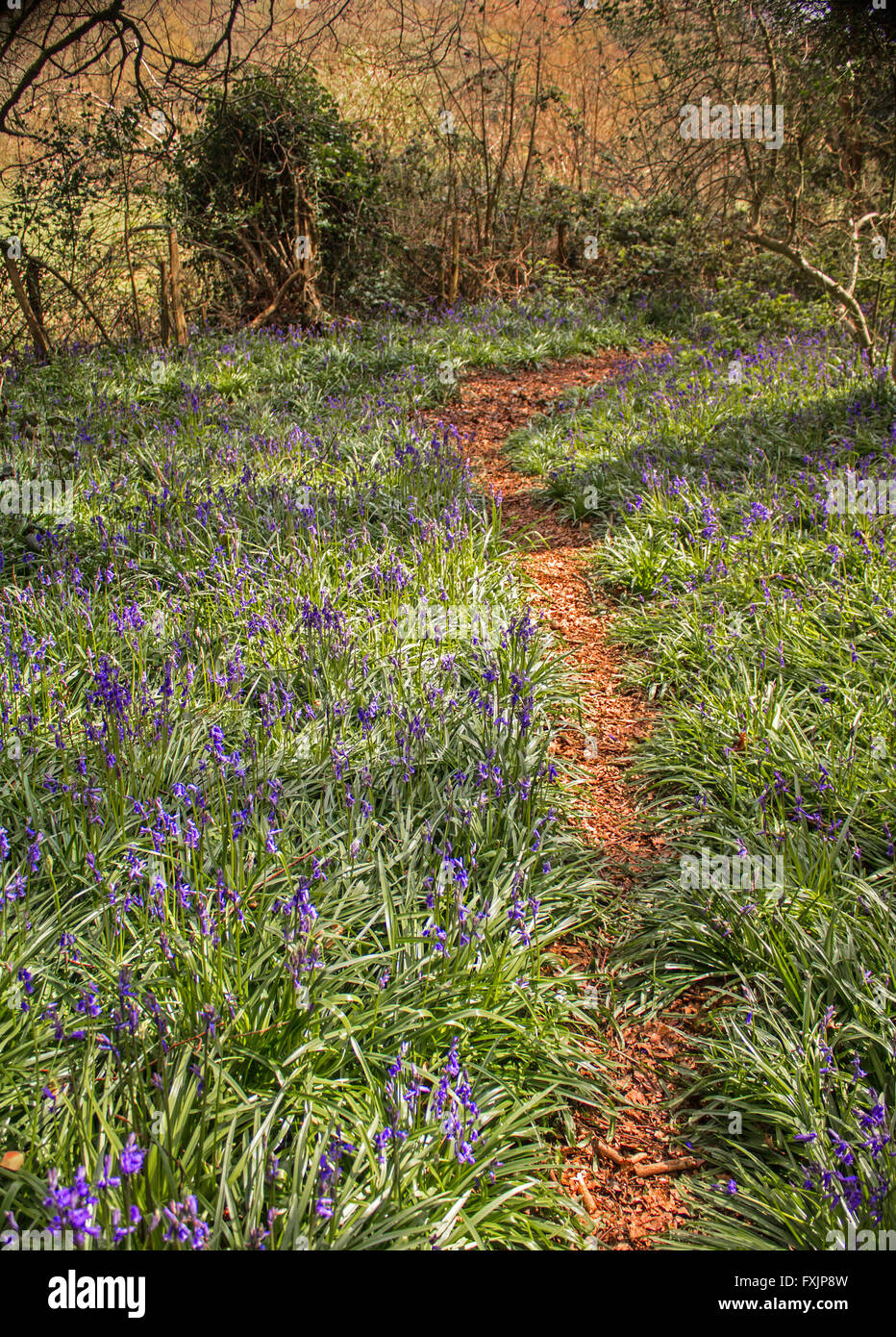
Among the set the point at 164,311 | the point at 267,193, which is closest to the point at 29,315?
the point at 164,311

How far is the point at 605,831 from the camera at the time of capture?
3.18m

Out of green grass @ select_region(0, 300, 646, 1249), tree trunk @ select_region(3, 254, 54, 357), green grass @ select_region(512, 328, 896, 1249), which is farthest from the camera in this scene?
tree trunk @ select_region(3, 254, 54, 357)

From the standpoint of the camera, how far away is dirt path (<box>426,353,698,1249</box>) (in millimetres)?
1989

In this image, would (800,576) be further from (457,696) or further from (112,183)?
(112,183)

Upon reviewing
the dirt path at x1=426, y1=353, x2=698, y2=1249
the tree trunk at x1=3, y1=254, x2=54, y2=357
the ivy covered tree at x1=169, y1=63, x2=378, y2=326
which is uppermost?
the ivy covered tree at x1=169, y1=63, x2=378, y2=326

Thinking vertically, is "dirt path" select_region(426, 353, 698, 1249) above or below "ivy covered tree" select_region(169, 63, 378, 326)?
below

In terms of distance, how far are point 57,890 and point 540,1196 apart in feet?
4.98

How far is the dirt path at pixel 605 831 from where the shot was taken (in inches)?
78.3

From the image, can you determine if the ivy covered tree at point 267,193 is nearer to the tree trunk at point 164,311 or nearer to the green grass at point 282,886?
the tree trunk at point 164,311

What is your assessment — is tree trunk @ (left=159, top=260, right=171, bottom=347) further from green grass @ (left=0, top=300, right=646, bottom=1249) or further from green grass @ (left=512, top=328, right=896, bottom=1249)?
green grass @ (left=512, top=328, right=896, bottom=1249)

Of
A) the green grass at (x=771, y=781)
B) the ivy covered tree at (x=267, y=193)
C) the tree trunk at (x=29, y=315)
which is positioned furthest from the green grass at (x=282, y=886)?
the ivy covered tree at (x=267, y=193)

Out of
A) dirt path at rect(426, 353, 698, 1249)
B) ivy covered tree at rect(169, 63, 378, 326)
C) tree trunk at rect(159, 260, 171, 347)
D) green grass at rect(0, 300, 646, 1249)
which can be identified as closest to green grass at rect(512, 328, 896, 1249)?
dirt path at rect(426, 353, 698, 1249)

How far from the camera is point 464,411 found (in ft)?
28.2

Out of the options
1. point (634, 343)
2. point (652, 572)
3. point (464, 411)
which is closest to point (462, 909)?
point (652, 572)
